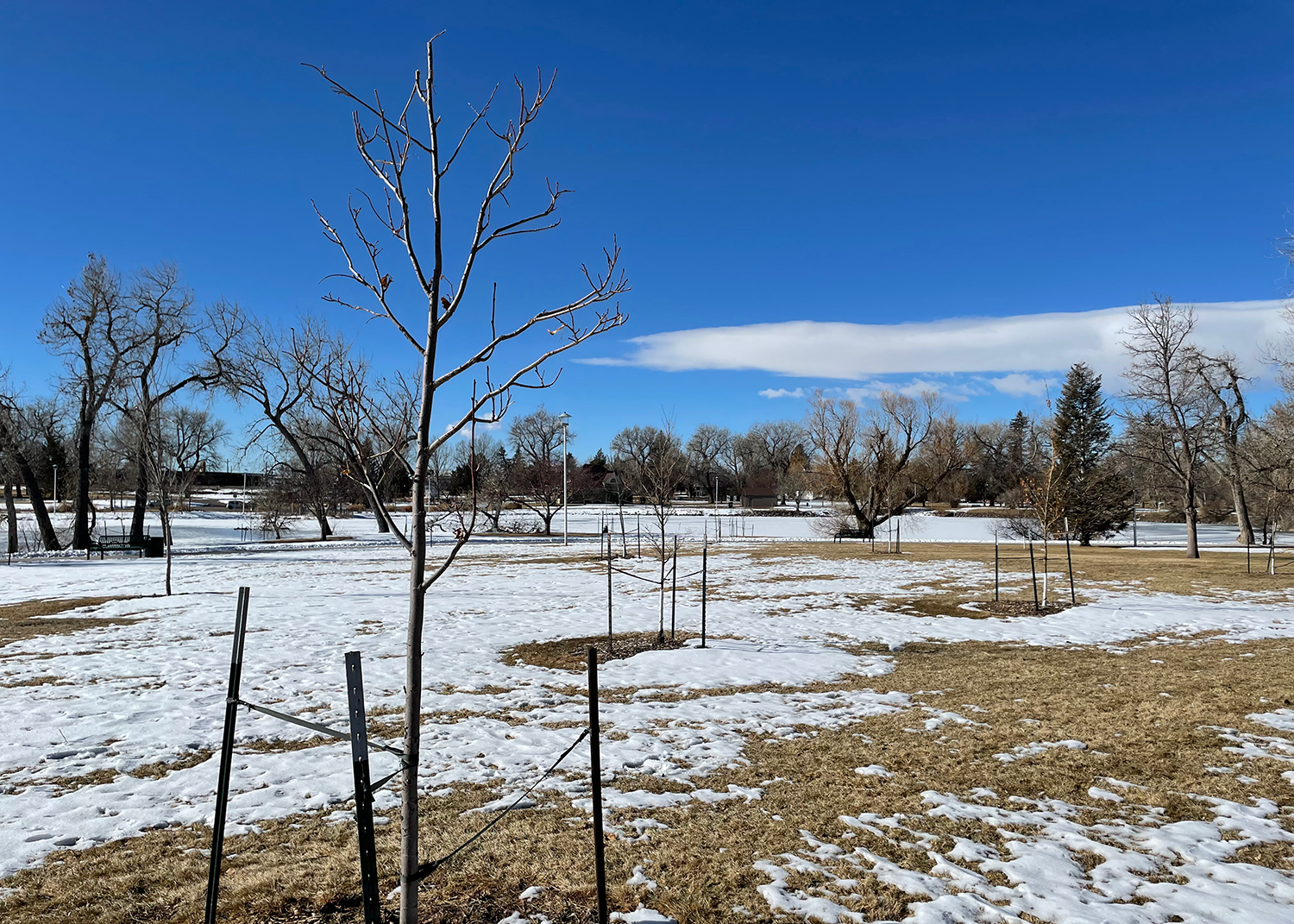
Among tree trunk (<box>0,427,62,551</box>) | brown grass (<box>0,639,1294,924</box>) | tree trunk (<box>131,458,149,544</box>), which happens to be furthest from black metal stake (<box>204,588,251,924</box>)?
tree trunk (<box>0,427,62,551</box>)

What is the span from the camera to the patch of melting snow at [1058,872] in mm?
3312

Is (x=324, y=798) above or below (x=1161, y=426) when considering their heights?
below

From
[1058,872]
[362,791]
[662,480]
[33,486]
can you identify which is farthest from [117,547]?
[1058,872]

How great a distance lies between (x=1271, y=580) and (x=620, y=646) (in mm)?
17268

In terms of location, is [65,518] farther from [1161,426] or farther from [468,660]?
[1161,426]

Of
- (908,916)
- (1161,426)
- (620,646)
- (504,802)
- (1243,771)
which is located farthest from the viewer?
(1161,426)

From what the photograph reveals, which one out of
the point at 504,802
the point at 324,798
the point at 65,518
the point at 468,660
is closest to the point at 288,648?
the point at 468,660

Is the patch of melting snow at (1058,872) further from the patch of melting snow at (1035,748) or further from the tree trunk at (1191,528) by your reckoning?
the tree trunk at (1191,528)

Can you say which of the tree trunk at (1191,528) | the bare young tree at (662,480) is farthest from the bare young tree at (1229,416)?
the bare young tree at (662,480)

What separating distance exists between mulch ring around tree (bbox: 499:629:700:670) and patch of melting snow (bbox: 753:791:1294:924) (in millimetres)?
5418

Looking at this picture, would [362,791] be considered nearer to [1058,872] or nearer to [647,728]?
[1058,872]

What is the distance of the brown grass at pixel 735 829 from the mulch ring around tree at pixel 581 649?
12.5ft

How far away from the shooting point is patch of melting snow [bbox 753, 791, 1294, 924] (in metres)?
3.31

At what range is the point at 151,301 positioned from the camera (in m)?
29.2
